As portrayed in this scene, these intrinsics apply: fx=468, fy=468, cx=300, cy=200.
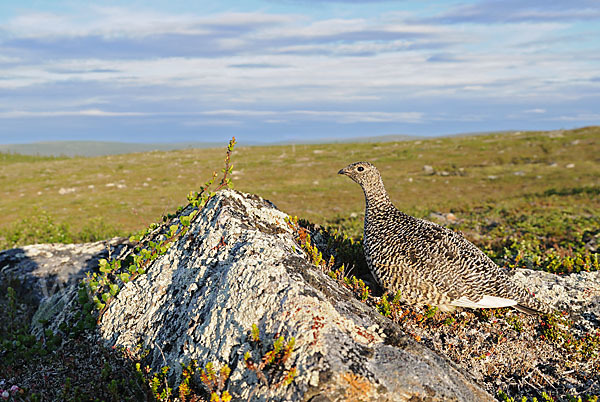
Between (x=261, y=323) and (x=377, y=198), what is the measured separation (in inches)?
139

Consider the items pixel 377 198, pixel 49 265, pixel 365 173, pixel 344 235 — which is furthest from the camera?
pixel 49 265

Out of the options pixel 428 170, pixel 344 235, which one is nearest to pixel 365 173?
pixel 344 235

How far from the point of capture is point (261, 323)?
170 inches

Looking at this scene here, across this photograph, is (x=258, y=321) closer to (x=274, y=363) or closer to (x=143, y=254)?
(x=274, y=363)

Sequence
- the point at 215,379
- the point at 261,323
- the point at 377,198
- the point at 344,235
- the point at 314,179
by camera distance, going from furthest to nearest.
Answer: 1. the point at 314,179
2. the point at 344,235
3. the point at 377,198
4. the point at 261,323
5. the point at 215,379

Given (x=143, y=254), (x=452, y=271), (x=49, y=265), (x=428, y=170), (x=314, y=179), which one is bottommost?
(x=49, y=265)

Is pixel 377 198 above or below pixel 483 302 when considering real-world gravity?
above

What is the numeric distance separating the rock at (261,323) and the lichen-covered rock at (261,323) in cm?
1

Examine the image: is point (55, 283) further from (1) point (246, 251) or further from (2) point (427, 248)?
(2) point (427, 248)

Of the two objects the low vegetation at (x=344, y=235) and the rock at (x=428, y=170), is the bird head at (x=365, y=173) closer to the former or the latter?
the low vegetation at (x=344, y=235)

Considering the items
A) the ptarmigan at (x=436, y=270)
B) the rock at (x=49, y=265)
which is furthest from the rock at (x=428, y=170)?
the ptarmigan at (x=436, y=270)

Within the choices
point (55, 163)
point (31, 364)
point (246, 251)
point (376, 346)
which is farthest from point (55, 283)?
point (55, 163)

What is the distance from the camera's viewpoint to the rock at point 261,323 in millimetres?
3902

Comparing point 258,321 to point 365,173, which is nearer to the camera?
point 258,321
